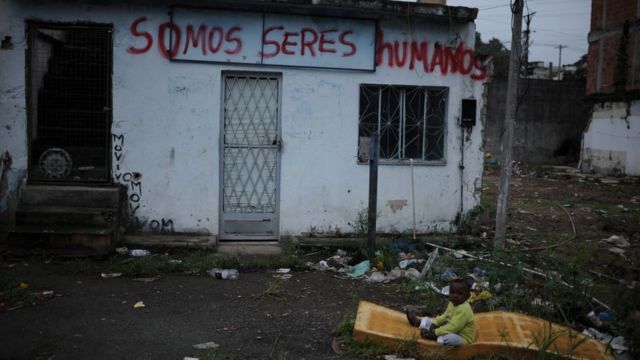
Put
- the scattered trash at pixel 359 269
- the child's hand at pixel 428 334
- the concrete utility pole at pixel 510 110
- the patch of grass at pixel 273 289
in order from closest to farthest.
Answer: the child's hand at pixel 428 334
the patch of grass at pixel 273 289
the scattered trash at pixel 359 269
the concrete utility pole at pixel 510 110

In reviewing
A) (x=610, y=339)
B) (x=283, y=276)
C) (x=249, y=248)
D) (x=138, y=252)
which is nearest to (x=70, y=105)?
(x=138, y=252)

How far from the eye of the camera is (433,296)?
5.84 metres

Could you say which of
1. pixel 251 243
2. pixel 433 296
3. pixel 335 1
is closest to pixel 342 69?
pixel 335 1

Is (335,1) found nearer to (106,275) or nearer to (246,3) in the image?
(246,3)

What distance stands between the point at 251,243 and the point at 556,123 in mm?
20792

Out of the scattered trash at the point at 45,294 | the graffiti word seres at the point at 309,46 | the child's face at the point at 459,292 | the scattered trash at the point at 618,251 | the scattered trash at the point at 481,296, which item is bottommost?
the scattered trash at the point at 45,294

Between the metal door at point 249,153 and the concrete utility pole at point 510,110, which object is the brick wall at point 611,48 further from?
the metal door at point 249,153

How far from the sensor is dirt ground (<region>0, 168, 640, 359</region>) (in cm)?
450

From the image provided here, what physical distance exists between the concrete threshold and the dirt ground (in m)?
0.78

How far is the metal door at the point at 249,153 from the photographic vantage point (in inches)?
317

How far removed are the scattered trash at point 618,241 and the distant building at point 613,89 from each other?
10.4 metres

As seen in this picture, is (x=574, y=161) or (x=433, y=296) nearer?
(x=433, y=296)

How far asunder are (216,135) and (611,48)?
18327 millimetres

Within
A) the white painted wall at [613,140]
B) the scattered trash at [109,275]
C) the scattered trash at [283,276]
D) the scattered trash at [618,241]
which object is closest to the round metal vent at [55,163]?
the scattered trash at [109,275]
